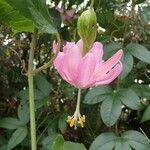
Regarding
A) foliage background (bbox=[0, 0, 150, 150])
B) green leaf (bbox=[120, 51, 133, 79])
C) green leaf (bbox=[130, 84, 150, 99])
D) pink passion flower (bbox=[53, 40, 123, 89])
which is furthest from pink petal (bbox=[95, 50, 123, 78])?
green leaf (bbox=[130, 84, 150, 99])

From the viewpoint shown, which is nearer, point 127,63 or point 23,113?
point 127,63

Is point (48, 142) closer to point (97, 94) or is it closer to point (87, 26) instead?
point (97, 94)

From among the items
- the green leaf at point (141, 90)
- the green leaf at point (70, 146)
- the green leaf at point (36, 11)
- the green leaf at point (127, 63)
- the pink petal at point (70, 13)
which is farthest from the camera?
the pink petal at point (70, 13)

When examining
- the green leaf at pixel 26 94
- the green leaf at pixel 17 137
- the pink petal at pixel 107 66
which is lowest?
the green leaf at pixel 17 137

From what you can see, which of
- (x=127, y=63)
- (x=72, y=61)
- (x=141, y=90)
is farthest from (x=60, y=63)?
(x=141, y=90)

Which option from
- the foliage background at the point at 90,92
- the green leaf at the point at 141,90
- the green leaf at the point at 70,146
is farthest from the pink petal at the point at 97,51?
the green leaf at the point at 141,90

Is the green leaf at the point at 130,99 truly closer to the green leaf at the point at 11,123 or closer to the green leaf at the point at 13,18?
the green leaf at the point at 11,123
